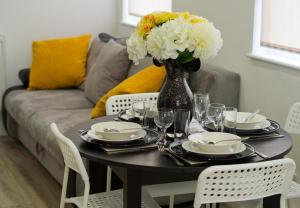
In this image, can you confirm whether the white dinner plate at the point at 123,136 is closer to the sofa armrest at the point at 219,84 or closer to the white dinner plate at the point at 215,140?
the white dinner plate at the point at 215,140

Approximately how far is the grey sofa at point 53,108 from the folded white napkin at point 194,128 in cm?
74

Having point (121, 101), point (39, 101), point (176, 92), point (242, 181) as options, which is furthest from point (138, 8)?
point (242, 181)

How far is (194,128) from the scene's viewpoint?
264cm

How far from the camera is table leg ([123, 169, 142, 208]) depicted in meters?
2.26

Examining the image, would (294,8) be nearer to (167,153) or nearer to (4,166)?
(167,153)

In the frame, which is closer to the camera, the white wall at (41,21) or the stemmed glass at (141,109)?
the stemmed glass at (141,109)

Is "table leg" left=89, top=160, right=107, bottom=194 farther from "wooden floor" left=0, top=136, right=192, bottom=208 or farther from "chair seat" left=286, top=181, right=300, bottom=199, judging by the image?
"chair seat" left=286, top=181, right=300, bottom=199

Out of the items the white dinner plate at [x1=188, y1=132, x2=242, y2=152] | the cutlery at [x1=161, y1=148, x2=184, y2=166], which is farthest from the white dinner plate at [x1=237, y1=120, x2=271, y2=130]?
the cutlery at [x1=161, y1=148, x2=184, y2=166]

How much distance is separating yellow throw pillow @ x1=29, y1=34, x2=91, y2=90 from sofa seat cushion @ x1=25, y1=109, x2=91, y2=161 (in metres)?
0.64

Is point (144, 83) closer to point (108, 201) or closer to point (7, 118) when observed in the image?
point (108, 201)

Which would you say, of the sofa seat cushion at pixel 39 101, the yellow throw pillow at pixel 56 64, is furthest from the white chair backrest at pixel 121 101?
the yellow throw pillow at pixel 56 64

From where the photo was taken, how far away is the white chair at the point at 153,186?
258cm

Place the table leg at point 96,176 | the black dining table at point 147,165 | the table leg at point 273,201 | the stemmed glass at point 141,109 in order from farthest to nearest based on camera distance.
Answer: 1. the table leg at point 96,176
2. the stemmed glass at point 141,109
3. the table leg at point 273,201
4. the black dining table at point 147,165

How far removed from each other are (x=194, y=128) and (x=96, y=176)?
58cm
